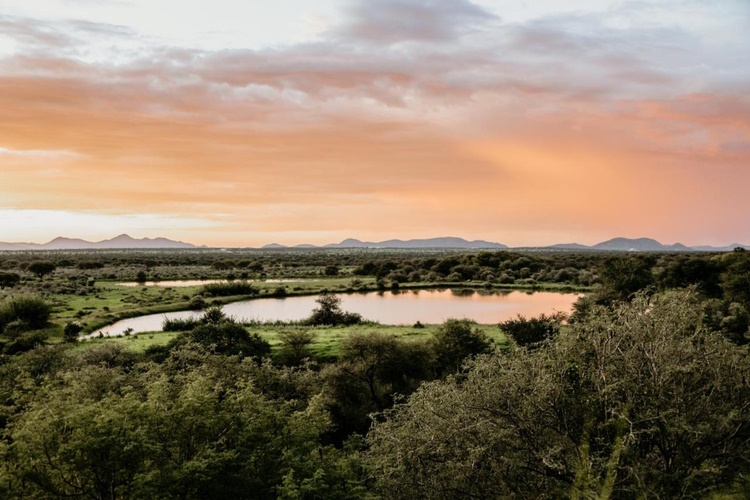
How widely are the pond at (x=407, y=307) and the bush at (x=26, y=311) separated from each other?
5851 millimetres

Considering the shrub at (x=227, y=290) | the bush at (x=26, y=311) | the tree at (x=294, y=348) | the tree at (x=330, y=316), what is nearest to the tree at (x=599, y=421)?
the tree at (x=294, y=348)

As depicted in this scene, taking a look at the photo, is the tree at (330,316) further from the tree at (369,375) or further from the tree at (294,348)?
the tree at (369,375)

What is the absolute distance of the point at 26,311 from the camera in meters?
57.4

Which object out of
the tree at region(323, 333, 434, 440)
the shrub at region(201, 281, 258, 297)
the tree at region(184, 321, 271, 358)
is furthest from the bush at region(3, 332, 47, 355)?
the shrub at region(201, 281, 258, 297)

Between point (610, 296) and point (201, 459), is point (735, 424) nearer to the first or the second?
point (201, 459)

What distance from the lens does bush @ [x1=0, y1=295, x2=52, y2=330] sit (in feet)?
186

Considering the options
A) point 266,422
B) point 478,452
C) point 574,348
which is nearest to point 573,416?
point 574,348

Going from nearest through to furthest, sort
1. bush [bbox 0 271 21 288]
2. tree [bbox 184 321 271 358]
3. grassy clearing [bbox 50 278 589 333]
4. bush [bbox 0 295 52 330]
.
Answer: tree [bbox 184 321 271 358] < bush [bbox 0 295 52 330] < grassy clearing [bbox 50 278 589 333] < bush [bbox 0 271 21 288]

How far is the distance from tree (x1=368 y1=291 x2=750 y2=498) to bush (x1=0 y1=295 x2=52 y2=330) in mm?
55136

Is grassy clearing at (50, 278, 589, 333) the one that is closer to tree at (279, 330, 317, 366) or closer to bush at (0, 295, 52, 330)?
bush at (0, 295, 52, 330)

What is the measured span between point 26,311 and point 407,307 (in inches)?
2009

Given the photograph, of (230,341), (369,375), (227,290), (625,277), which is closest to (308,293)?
(227,290)

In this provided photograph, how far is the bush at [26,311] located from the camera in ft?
186

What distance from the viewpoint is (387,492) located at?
665 inches
